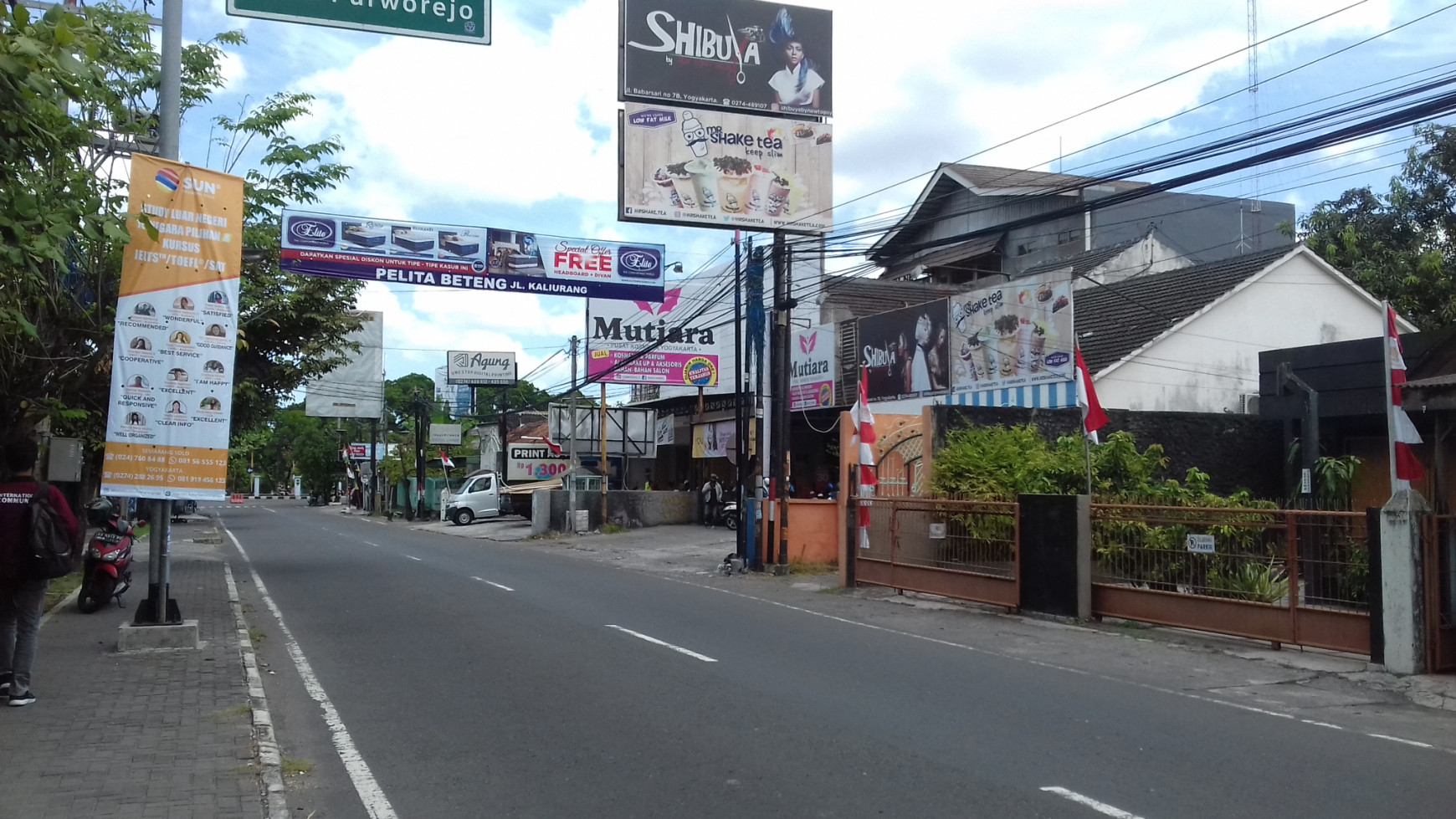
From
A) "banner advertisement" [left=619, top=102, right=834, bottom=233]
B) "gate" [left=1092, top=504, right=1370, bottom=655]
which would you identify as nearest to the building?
"banner advertisement" [left=619, top=102, right=834, bottom=233]

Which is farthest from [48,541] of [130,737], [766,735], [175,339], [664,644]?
[664,644]

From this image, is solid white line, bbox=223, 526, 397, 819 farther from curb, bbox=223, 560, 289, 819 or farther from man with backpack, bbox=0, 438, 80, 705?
man with backpack, bbox=0, 438, 80, 705

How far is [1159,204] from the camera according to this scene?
1396 inches

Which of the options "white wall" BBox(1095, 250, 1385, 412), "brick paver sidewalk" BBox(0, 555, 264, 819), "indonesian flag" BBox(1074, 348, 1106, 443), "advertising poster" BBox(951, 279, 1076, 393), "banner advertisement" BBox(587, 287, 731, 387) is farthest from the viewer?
"banner advertisement" BBox(587, 287, 731, 387)

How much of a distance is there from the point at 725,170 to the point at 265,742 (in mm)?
15150

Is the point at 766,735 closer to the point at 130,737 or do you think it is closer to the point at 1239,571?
the point at 130,737

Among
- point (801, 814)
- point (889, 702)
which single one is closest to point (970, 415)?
point (889, 702)

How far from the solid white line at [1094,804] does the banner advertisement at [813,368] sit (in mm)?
23914

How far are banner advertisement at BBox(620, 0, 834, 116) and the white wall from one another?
815 cm

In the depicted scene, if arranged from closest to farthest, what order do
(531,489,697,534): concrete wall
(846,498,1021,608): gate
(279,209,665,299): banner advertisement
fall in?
(846,498,1021,608): gate → (279,209,665,299): banner advertisement → (531,489,697,534): concrete wall

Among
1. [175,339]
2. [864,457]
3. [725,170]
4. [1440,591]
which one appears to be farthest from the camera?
[725,170]

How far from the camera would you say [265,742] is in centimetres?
721

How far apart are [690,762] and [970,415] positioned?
13243 millimetres

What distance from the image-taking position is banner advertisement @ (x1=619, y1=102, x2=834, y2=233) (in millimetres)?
20067
